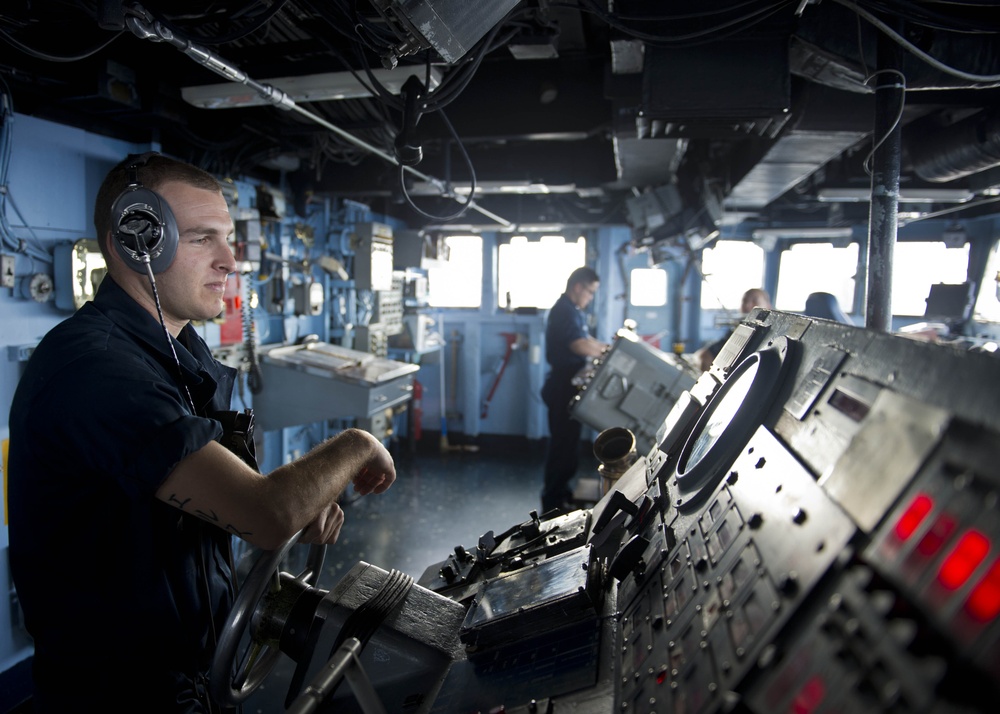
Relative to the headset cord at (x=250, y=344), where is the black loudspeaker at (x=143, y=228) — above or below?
above

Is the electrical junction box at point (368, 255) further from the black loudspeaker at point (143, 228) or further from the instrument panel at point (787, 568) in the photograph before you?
the instrument panel at point (787, 568)

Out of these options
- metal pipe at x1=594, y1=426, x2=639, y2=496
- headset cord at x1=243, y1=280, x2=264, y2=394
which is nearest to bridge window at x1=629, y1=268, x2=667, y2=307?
headset cord at x1=243, y1=280, x2=264, y2=394

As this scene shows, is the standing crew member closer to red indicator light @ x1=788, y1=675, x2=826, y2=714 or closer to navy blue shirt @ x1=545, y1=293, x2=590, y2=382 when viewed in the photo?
navy blue shirt @ x1=545, y1=293, x2=590, y2=382

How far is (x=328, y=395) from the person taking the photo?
4141 millimetres

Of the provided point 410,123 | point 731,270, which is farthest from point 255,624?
point 731,270

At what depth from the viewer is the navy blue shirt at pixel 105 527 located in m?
1.09

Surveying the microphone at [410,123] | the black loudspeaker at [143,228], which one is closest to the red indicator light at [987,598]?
the black loudspeaker at [143,228]

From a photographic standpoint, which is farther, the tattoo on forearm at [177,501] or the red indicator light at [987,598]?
the tattoo on forearm at [177,501]

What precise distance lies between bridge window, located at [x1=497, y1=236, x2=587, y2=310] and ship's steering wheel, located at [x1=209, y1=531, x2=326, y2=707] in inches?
234

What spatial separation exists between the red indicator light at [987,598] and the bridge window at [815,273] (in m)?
6.72

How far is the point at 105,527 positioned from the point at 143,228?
636 mm

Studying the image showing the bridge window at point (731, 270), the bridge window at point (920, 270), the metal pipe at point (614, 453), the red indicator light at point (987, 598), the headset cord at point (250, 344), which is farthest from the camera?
the bridge window at point (731, 270)

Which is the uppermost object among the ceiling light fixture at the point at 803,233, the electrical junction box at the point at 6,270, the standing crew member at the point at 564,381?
the ceiling light fixture at the point at 803,233

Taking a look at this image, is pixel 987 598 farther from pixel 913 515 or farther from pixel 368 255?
pixel 368 255
